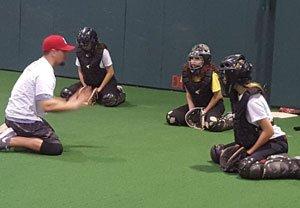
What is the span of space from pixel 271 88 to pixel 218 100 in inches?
80.9

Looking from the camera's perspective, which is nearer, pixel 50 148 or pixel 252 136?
pixel 252 136

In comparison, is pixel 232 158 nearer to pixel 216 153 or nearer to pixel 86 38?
pixel 216 153

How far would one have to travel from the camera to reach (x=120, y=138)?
726 cm

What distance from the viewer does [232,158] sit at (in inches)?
231

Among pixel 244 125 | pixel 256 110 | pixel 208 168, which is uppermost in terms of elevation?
pixel 256 110

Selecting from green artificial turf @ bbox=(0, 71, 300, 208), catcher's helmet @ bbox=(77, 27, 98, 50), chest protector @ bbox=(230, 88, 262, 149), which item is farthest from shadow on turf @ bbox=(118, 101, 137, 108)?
chest protector @ bbox=(230, 88, 262, 149)

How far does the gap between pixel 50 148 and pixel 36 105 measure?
0.44 m

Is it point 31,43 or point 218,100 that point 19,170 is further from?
point 31,43

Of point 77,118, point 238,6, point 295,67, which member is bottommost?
point 77,118

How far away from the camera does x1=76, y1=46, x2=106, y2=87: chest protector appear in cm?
948

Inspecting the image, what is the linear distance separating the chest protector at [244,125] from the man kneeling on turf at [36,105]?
1.46 meters

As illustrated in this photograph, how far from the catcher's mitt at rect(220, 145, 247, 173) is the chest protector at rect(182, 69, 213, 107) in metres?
2.11

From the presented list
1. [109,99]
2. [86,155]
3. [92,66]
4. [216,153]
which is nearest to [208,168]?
[216,153]

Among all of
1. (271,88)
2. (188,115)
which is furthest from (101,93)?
(271,88)
